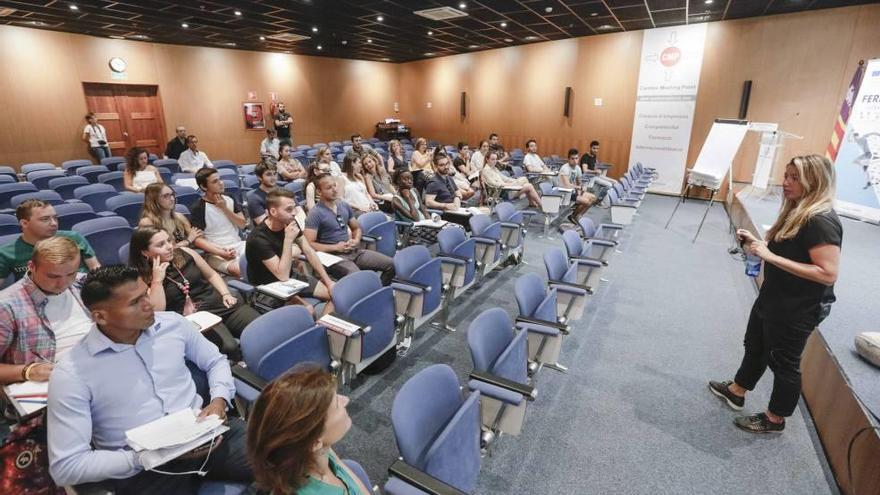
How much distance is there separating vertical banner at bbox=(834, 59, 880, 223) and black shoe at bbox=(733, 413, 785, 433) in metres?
3.84

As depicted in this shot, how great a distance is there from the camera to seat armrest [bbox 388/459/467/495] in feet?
4.85

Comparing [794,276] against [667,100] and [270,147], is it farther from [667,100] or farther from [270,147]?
[270,147]

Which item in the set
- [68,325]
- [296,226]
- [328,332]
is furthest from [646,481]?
[68,325]

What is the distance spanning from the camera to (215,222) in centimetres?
395

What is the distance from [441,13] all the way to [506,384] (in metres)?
8.26

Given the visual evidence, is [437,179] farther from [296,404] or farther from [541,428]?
[296,404]

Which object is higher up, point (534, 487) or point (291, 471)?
point (291, 471)

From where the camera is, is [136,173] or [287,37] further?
[287,37]

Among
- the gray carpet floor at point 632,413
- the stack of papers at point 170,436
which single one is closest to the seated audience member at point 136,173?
the gray carpet floor at point 632,413

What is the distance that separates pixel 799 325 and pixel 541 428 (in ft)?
5.20

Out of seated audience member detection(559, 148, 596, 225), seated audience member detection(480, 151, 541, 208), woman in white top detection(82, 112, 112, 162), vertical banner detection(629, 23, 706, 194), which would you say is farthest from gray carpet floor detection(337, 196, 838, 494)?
woman in white top detection(82, 112, 112, 162)

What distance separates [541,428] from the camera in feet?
8.80

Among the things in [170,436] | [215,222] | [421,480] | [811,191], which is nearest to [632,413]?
[811,191]

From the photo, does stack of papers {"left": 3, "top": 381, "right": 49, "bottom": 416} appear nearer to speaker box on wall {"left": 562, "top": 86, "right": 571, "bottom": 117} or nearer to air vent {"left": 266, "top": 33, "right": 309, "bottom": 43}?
air vent {"left": 266, "top": 33, "right": 309, "bottom": 43}
